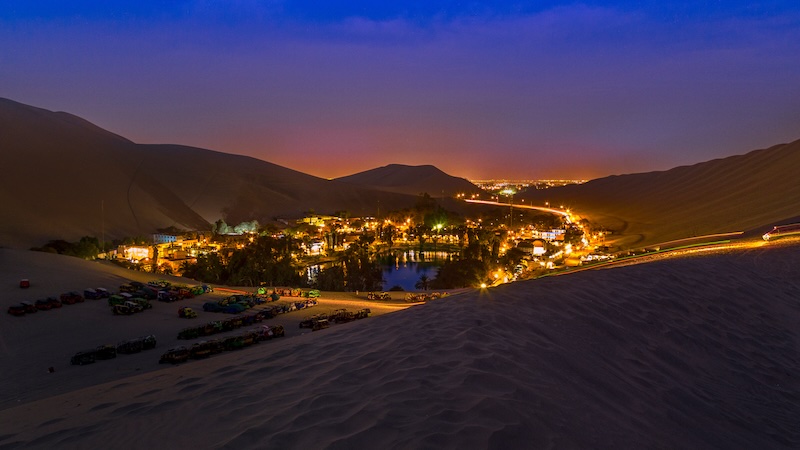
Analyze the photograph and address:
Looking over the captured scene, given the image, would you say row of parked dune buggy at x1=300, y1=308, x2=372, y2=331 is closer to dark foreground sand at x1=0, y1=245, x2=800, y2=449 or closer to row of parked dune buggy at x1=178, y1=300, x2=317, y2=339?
row of parked dune buggy at x1=178, y1=300, x2=317, y2=339

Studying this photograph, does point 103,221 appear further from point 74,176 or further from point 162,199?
point 162,199

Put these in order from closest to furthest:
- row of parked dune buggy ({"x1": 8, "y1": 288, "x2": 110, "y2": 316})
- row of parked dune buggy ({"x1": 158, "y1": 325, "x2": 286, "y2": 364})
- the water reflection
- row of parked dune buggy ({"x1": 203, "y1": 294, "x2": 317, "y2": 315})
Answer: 1. row of parked dune buggy ({"x1": 158, "y1": 325, "x2": 286, "y2": 364})
2. row of parked dune buggy ({"x1": 8, "y1": 288, "x2": 110, "y2": 316})
3. row of parked dune buggy ({"x1": 203, "y1": 294, "x2": 317, "y2": 315})
4. the water reflection

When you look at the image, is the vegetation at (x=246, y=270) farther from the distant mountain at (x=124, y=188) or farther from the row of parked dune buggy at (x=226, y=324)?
the distant mountain at (x=124, y=188)

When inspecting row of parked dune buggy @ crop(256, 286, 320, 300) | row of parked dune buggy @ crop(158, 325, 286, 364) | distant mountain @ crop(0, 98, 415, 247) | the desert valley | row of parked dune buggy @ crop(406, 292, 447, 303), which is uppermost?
distant mountain @ crop(0, 98, 415, 247)

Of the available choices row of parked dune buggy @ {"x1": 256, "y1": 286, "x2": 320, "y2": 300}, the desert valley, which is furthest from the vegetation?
the desert valley

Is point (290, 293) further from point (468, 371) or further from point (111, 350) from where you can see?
point (468, 371)

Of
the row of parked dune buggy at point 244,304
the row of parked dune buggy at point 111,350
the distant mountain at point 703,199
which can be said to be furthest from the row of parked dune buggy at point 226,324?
the distant mountain at point 703,199
